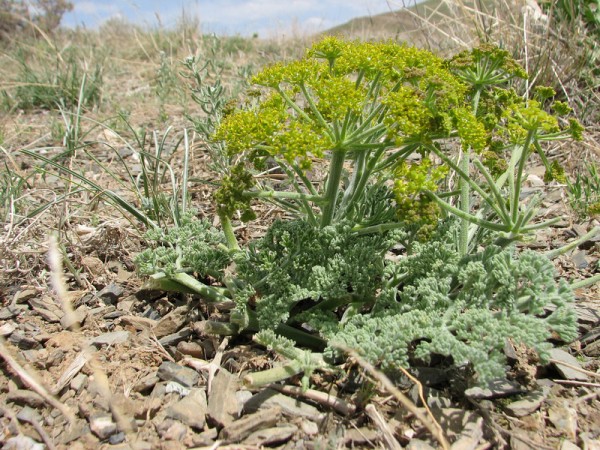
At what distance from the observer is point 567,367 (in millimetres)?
2289

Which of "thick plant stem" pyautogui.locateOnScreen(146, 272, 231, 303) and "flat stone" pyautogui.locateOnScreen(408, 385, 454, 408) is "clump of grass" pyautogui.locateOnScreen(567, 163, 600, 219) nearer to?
"flat stone" pyautogui.locateOnScreen(408, 385, 454, 408)

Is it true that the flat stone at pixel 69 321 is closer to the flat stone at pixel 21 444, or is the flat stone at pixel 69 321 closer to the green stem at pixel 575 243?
the flat stone at pixel 21 444

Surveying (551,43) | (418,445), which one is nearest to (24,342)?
(418,445)

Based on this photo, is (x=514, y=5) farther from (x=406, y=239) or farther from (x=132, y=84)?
(x=132, y=84)

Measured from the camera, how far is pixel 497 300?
2.07 metres

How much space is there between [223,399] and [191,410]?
13 centimetres

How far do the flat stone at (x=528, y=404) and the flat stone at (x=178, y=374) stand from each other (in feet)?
4.22

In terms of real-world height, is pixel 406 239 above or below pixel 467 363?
above

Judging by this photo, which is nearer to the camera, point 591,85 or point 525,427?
point 525,427

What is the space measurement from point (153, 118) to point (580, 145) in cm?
415

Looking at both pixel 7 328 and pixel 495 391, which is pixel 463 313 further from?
pixel 7 328

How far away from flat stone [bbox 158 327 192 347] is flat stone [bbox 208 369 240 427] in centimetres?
39

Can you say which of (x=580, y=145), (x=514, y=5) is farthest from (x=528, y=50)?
(x=580, y=145)

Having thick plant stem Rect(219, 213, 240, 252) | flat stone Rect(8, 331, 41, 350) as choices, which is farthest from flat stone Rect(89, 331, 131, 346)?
thick plant stem Rect(219, 213, 240, 252)
